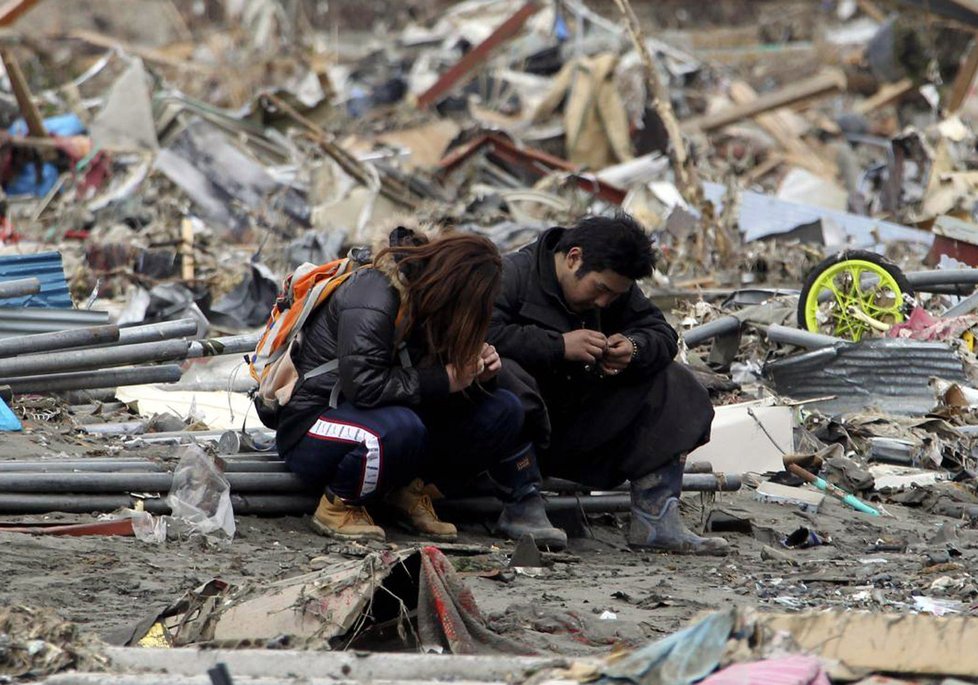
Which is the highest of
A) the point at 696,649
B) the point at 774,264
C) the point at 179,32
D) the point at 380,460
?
the point at 696,649

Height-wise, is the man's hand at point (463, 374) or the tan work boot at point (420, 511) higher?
the man's hand at point (463, 374)

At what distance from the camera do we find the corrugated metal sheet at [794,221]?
38.4 feet

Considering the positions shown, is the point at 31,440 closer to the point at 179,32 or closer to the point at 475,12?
the point at 475,12

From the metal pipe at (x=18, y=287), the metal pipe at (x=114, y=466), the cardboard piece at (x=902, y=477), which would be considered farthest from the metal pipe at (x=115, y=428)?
the cardboard piece at (x=902, y=477)

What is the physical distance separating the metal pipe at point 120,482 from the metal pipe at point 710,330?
334 centimetres

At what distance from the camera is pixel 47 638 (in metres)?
3.45

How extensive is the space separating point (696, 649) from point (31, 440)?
3553 mm

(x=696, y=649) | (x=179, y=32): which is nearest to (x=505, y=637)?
(x=696, y=649)

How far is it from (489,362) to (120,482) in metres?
1.32

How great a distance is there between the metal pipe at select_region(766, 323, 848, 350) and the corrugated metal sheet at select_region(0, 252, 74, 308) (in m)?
3.75

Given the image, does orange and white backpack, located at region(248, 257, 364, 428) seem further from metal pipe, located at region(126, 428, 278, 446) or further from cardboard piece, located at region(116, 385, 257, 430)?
cardboard piece, located at region(116, 385, 257, 430)

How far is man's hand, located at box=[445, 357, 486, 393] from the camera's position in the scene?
4941 millimetres

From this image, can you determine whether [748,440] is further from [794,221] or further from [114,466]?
[794,221]

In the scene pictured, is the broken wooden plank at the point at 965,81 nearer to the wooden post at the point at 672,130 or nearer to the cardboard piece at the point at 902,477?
the wooden post at the point at 672,130
